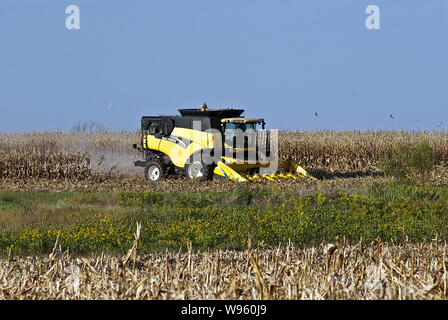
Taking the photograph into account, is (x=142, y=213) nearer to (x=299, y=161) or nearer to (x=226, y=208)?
(x=226, y=208)

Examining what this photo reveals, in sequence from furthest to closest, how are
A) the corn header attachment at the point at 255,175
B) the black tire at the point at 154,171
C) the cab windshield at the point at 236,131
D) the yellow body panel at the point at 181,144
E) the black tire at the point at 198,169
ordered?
the black tire at the point at 154,171 → the yellow body panel at the point at 181,144 → the cab windshield at the point at 236,131 → the black tire at the point at 198,169 → the corn header attachment at the point at 255,175

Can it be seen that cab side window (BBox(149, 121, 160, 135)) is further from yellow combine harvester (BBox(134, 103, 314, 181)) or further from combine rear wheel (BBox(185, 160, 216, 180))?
combine rear wheel (BBox(185, 160, 216, 180))

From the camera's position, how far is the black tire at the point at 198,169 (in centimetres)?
2161

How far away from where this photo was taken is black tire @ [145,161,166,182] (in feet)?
76.4

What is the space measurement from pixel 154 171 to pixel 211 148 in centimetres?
294

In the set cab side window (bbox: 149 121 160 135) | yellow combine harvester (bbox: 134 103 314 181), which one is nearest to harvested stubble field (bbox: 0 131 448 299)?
yellow combine harvester (bbox: 134 103 314 181)

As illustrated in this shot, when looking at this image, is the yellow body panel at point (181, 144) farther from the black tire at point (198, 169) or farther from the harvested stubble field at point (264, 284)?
the harvested stubble field at point (264, 284)

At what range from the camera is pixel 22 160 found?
82.0 feet

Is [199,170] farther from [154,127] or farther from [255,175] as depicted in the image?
[154,127]

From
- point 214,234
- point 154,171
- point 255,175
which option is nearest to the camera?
point 214,234

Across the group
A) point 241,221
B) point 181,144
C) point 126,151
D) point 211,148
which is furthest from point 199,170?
point 126,151

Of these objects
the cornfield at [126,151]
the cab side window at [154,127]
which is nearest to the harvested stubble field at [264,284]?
the cab side window at [154,127]

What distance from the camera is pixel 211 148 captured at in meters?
21.8
